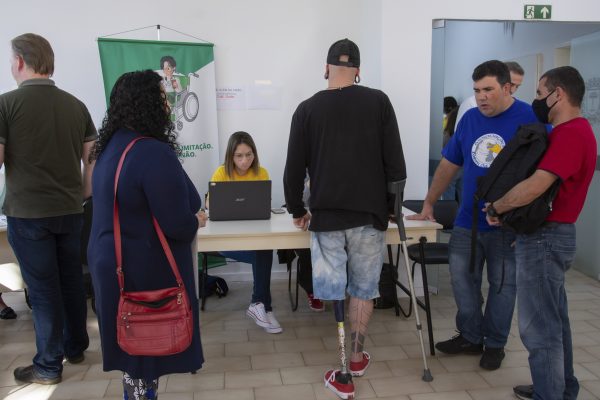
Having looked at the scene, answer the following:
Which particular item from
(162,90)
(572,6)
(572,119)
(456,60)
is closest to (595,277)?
(572,6)

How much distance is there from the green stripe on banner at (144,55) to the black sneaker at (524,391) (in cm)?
320

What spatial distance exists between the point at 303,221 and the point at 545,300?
1197 mm

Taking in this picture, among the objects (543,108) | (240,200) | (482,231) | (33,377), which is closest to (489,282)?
(482,231)

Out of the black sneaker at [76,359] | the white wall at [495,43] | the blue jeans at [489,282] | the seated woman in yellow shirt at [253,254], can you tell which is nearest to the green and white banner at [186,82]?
the seated woman in yellow shirt at [253,254]

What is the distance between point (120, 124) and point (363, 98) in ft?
3.68

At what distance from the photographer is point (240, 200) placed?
293cm

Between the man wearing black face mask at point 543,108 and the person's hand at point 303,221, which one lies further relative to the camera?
the person's hand at point 303,221

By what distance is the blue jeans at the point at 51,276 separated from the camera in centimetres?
240

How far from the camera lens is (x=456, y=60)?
6855 millimetres

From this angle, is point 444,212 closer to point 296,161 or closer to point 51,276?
point 296,161

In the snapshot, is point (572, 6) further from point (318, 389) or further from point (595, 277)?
point (318, 389)

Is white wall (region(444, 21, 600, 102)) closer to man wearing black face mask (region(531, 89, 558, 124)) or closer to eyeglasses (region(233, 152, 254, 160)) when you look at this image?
man wearing black face mask (region(531, 89, 558, 124))

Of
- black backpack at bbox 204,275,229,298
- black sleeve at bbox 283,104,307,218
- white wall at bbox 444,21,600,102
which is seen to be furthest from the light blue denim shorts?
white wall at bbox 444,21,600,102

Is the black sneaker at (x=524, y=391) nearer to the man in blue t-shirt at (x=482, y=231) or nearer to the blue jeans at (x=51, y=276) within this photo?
the man in blue t-shirt at (x=482, y=231)
